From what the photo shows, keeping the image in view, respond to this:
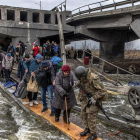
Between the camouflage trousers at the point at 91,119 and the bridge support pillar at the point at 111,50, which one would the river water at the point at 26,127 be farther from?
the bridge support pillar at the point at 111,50

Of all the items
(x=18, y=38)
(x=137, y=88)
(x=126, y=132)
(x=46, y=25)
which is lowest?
(x=126, y=132)

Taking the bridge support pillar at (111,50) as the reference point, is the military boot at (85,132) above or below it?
below

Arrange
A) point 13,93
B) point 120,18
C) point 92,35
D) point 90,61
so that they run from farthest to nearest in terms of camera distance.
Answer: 1. point 92,35
2. point 90,61
3. point 120,18
4. point 13,93

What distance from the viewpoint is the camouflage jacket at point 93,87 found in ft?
12.8

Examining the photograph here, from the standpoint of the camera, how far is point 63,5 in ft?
68.1

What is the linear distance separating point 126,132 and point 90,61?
11.0m

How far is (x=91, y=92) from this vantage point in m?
4.07

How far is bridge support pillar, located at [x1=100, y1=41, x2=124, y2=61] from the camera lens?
18891 millimetres

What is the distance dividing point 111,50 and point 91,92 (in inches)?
613

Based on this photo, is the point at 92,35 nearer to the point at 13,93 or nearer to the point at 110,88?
the point at 110,88

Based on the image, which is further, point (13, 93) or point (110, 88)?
point (110, 88)

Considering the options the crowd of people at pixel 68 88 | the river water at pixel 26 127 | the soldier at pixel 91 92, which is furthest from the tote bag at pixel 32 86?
the soldier at pixel 91 92

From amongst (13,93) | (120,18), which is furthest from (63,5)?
(13,93)

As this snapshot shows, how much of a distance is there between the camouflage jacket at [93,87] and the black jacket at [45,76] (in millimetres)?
1585
